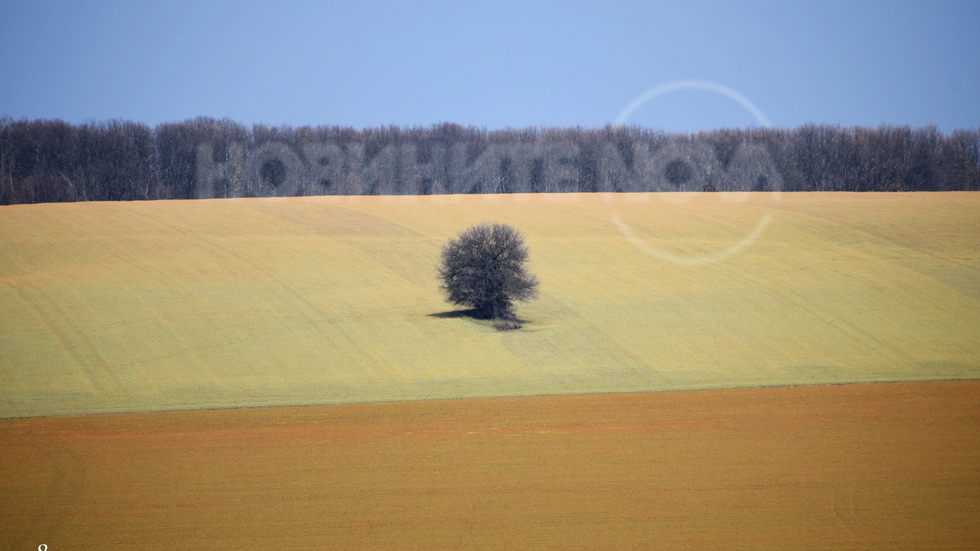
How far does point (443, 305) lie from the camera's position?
30219mm

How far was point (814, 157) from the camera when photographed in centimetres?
7388

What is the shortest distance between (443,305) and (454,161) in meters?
48.6

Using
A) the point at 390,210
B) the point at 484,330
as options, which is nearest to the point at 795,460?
the point at 484,330

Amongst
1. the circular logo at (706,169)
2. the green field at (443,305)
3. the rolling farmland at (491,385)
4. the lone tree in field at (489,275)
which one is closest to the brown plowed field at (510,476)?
the rolling farmland at (491,385)

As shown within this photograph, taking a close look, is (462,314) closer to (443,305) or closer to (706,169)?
(443,305)

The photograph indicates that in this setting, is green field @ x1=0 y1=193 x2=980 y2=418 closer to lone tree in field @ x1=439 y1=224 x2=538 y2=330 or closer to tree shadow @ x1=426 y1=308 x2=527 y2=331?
tree shadow @ x1=426 y1=308 x2=527 y2=331

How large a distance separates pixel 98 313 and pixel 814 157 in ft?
216

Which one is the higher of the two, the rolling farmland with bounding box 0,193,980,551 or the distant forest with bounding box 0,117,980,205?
the distant forest with bounding box 0,117,980,205

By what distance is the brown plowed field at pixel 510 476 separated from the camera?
36.1 ft

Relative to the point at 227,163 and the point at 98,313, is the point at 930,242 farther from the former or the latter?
the point at 227,163

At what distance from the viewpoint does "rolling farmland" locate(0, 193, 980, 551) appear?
11672 mm

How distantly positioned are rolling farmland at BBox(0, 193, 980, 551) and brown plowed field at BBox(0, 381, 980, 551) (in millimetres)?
63

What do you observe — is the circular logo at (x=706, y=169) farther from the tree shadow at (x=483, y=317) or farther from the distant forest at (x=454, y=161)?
the tree shadow at (x=483, y=317)

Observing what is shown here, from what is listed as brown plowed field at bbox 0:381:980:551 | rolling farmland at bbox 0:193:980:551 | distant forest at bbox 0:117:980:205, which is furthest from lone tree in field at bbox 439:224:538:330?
distant forest at bbox 0:117:980:205
